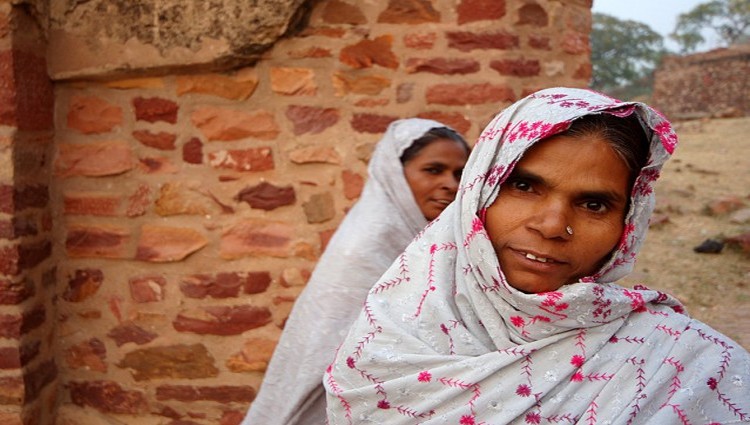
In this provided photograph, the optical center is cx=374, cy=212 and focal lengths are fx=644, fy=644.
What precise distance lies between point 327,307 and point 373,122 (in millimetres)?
992

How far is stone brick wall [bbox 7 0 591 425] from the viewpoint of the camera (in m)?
2.69

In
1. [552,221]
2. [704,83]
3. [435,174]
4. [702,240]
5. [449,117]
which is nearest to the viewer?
[552,221]

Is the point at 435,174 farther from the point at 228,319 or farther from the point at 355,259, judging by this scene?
the point at 228,319

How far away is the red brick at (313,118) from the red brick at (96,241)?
906 millimetres

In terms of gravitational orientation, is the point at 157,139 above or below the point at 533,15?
below

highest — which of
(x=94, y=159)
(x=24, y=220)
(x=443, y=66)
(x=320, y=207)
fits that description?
(x=443, y=66)

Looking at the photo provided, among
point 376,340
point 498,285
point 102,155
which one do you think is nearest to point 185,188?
point 102,155

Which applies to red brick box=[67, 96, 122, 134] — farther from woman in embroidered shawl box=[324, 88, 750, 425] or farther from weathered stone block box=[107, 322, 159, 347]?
woman in embroidered shawl box=[324, 88, 750, 425]

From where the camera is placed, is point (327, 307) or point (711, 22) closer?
point (327, 307)

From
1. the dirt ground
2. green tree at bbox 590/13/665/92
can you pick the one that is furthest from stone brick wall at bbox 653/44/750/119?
green tree at bbox 590/13/665/92

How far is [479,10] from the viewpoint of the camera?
2.65 m

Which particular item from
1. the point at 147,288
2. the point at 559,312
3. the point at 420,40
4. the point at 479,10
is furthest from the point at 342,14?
the point at 559,312

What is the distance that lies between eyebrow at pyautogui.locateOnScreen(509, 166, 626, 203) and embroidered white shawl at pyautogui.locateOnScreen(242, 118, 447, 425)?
0.84 meters

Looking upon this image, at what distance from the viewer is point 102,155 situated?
2.82m
